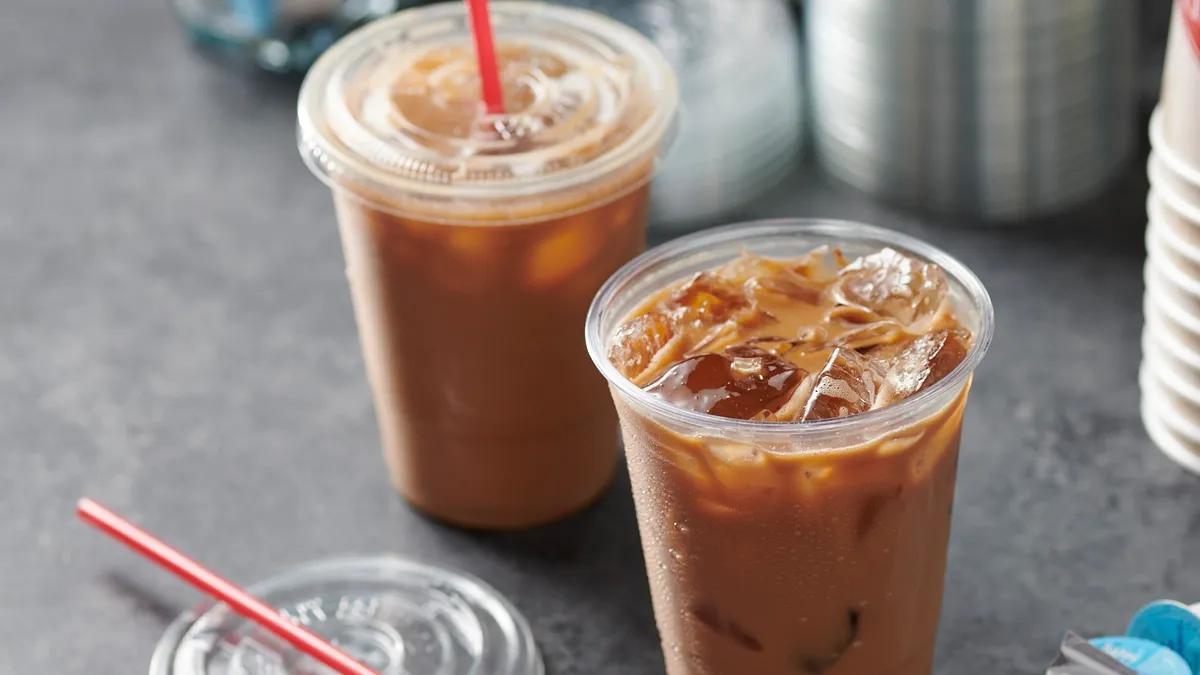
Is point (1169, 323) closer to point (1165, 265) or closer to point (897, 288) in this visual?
point (1165, 265)

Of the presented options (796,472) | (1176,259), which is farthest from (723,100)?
(796,472)

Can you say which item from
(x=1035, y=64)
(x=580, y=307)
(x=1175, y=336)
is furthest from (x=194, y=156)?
(x=1175, y=336)

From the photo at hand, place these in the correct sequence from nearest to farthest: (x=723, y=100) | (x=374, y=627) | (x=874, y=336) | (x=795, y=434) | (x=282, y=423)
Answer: (x=795, y=434) → (x=874, y=336) → (x=374, y=627) → (x=282, y=423) → (x=723, y=100)

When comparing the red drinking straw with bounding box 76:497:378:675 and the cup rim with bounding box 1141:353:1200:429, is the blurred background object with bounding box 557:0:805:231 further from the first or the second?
the red drinking straw with bounding box 76:497:378:675

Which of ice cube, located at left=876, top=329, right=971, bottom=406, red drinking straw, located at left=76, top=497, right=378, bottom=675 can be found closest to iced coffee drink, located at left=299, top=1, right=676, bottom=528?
red drinking straw, located at left=76, top=497, right=378, bottom=675

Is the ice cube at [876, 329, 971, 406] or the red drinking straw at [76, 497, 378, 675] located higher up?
the ice cube at [876, 329, 971, 406]

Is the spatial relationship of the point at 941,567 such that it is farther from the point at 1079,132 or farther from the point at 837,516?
the point at 1079,132

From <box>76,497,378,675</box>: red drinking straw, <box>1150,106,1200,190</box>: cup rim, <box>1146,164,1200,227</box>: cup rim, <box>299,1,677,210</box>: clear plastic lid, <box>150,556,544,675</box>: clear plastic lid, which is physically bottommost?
<box>150,556,544,675</box>: clear plastic lid
